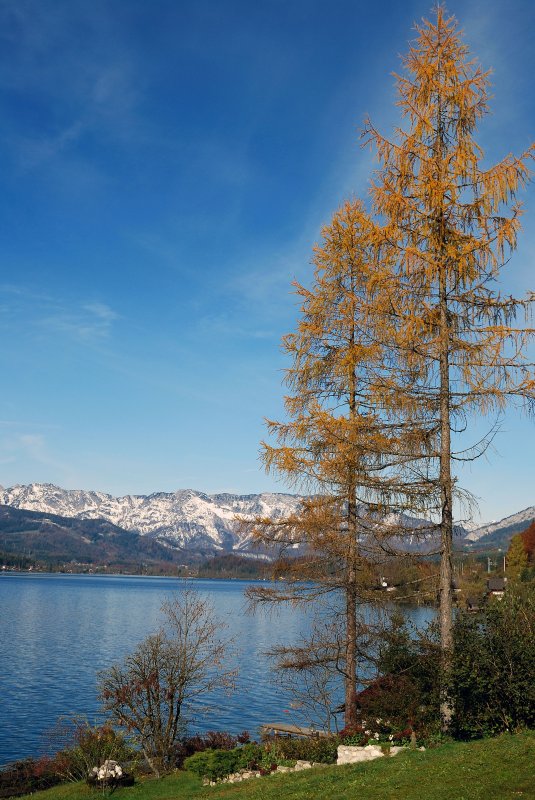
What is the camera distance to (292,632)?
71312 mm

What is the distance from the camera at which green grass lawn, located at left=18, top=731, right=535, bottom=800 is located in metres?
9.85

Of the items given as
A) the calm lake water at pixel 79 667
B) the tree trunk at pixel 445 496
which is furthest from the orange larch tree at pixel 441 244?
the calm lake water at pixel 79 667

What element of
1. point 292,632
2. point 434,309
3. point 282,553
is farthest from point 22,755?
point 292,632

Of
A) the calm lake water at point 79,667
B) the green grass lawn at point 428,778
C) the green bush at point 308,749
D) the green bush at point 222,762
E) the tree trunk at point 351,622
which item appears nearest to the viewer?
the green grass lawn at point 428,778

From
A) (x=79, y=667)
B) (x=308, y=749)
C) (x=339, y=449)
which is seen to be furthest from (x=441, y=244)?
(x=79, y=667)

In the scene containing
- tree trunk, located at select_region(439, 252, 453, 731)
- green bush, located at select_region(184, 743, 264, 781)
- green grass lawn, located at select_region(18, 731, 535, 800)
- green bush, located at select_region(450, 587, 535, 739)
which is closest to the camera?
green grass lawn, located at select_region(18, 731, 535, 800)

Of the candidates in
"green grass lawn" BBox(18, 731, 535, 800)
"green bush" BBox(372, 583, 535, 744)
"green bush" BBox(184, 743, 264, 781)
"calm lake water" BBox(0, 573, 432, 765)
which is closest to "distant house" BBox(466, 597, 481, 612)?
"green bush" BBox(372, 583, 535, 744)

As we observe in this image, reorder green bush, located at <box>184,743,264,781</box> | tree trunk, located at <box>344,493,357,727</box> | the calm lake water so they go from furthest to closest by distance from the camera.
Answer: the calm lake water
green bush, located at <box>184,743,264,781</box>
tree trunk, located at <box>344,493,357,727</box>

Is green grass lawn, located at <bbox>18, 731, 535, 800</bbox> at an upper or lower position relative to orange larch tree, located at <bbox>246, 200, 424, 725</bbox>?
lower

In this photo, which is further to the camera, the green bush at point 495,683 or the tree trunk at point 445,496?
the tree trunk at point 445,496

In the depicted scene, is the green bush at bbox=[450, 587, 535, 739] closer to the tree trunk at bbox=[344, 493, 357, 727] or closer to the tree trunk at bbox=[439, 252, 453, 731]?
the tree trunk at bbox=[439, 252, 453, 731]

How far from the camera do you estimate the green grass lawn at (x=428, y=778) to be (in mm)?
9852

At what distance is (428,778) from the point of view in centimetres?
1090

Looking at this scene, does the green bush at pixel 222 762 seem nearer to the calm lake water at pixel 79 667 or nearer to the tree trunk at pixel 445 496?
the calm lake water at pixel 79 667
